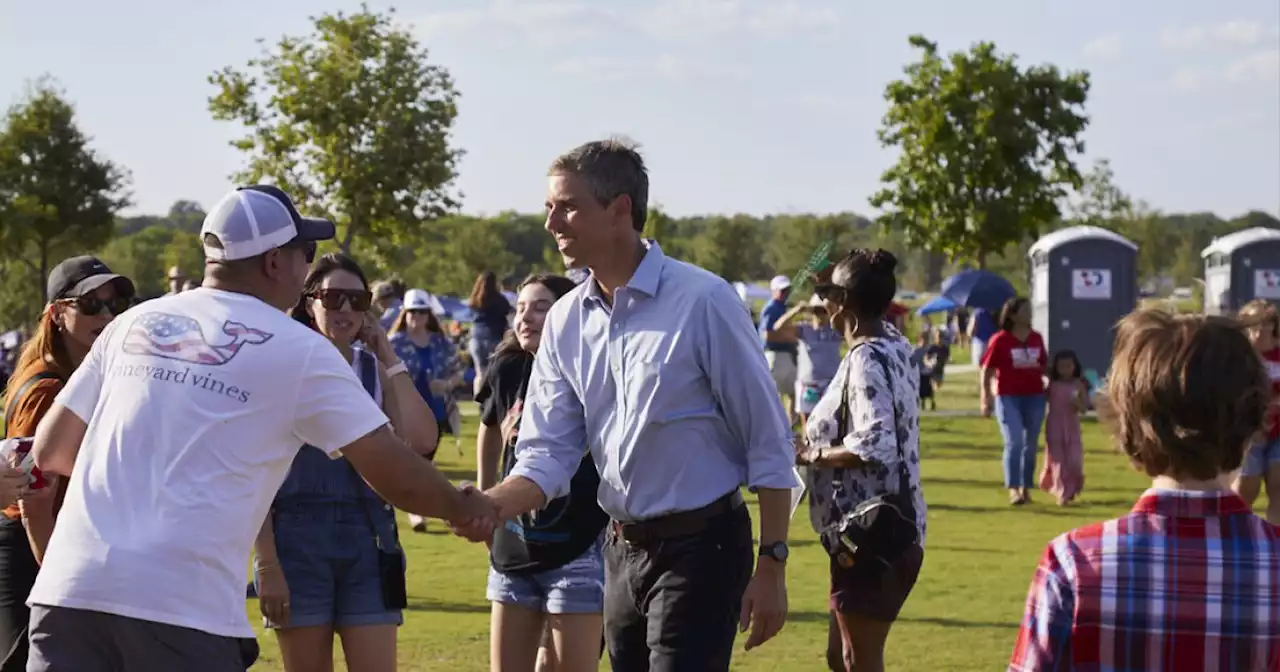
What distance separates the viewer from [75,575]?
3.99 metres

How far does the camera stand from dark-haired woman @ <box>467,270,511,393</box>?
18.4m

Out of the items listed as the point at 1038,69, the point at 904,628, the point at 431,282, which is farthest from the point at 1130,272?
the point at 431,282

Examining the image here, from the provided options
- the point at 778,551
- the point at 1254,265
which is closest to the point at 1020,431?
the point at 778,551

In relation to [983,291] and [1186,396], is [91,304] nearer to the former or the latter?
[1186,396]

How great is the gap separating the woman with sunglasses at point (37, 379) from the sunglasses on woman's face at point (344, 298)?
674mm

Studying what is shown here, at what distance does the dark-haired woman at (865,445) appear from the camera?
631 centimetres

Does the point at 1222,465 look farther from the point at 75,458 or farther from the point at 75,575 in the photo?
the point at 75,458

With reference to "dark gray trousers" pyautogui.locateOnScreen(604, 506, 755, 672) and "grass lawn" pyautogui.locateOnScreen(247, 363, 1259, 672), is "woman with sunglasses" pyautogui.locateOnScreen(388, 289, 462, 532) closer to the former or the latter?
"grass lawn" pyautogui.locateOnScreen(247, 363, 1259, 672)

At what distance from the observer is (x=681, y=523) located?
5.02 meters

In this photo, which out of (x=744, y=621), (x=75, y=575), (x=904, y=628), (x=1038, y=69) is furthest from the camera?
(x=1038, y=69)

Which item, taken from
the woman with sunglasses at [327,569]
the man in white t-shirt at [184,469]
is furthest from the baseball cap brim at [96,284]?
the man in white t-shirt at [184,469]

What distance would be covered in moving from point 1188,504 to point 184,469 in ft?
7.17

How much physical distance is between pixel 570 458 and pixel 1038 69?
1356 inches

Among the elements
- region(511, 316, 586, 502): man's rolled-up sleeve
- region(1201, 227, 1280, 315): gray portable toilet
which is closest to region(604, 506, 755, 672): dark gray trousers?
region(511, 316, 586, 502): man's rolled-up sleeve
